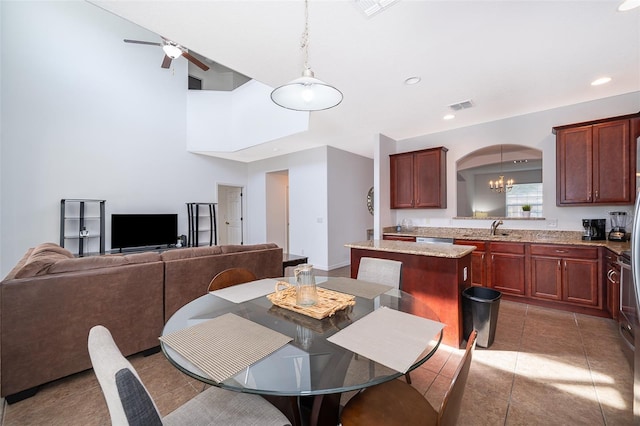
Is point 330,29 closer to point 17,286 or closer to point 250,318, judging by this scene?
point 250,318

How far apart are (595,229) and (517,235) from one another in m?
0.79

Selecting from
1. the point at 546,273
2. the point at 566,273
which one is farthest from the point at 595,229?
the point at 546,273

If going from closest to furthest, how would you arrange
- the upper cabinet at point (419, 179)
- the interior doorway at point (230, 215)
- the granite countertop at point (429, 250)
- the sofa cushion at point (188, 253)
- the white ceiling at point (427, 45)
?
1. the white ceiling at point (427, 45)
2. the granite countertop at point (429, 250)
3. the sofa cushion at point (188, 253)
4. the upper cabinet at point (419, 179)
5. the interior doorway at point (230, 215)

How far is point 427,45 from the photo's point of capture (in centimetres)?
223

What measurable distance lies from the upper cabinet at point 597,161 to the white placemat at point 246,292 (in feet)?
12.9

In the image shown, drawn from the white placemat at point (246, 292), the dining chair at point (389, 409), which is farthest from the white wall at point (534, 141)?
the dining chair at point (389, 409)

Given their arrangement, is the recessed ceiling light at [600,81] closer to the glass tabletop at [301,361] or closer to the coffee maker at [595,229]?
the coffee maker at [595,229]

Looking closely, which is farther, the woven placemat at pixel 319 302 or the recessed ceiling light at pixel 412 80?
the recessed ceiling light at pixel 412 80

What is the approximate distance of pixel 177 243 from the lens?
5.89m

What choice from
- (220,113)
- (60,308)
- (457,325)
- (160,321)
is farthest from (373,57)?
(220,113)

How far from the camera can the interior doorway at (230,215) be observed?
727 cm

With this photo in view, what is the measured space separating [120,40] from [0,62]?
190 centimetres

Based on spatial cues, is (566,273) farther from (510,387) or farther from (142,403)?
(142,403)

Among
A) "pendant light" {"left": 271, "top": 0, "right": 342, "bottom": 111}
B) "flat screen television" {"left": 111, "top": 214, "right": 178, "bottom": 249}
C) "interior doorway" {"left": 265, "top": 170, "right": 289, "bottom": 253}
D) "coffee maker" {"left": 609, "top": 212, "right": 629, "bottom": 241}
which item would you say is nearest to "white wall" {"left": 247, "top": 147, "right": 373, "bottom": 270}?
"interior doorway" {"left": 265, "top": 170, "right": 289, "bottom": 253}
